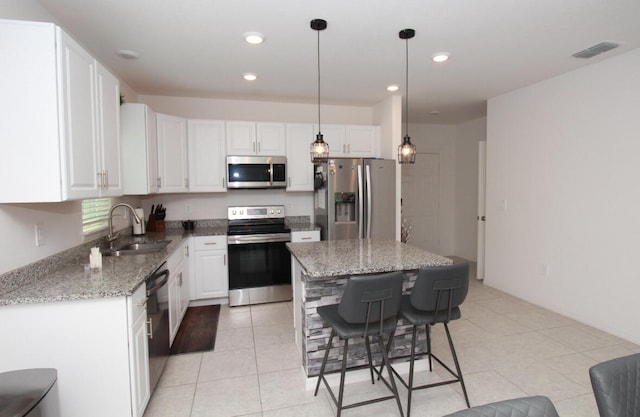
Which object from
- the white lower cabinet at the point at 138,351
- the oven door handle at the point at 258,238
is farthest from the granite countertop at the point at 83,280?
the oven door handle at the point at 258,238

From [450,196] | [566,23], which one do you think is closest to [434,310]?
[566,23]

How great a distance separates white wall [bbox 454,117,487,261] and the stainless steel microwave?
352cm

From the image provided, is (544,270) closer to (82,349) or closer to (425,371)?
(425,371)

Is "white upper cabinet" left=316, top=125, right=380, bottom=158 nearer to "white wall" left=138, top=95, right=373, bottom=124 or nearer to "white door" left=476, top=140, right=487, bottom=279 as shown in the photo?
"white wall" left=138, top=95, right=373, bottom=124

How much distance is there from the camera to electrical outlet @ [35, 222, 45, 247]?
2.08 meters

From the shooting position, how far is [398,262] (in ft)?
7.44

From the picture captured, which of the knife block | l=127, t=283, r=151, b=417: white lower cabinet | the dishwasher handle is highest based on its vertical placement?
the knife block

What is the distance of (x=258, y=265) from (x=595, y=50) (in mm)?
3980

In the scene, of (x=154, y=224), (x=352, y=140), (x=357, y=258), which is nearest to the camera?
(x=357, y=258)

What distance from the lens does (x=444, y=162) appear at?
6277 millimetres

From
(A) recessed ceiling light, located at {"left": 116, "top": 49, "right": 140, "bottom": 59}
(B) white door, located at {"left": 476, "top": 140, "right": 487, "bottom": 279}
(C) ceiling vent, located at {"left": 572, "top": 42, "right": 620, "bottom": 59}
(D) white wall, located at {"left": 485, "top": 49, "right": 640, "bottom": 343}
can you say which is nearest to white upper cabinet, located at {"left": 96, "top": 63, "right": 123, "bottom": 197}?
(A) recessed ceiling light, located at {"left": 116, "top": 49, "right": 140, "bottom": 59}

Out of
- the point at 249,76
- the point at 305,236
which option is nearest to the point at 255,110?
the point at 249,76

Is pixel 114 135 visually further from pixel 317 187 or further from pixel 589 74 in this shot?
pixel 589 74

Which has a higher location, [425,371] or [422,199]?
[422,199]
